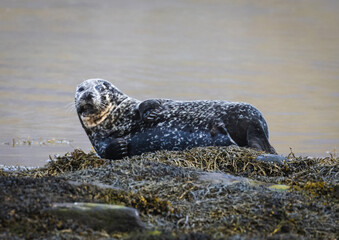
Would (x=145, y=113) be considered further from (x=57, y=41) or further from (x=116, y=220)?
(x=57, y=41)

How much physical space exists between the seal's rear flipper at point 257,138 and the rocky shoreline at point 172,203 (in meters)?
1.24

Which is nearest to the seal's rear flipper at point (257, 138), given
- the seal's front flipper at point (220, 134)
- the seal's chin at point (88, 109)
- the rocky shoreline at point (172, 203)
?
the seal's front flipper at point (220, 134)

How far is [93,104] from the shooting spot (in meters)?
9.02

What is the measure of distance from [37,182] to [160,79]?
1596cm

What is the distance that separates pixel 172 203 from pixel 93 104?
366 cm

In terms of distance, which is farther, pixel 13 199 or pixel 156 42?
pixel 156 42

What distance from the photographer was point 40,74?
2227 centimetres

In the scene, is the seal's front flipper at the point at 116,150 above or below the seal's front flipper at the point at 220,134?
below

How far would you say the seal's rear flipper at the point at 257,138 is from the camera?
8.42 metres

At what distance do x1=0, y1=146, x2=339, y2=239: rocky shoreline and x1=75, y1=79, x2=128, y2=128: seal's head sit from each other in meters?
1.99

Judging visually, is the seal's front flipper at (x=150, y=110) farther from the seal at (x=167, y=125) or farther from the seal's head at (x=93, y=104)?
the seal's head at (x=93, y=104)

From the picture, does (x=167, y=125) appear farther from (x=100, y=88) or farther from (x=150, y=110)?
(x=100, y=88)

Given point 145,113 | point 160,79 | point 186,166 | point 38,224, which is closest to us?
point 38,224

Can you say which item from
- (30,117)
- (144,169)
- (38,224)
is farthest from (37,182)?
(30,117)
